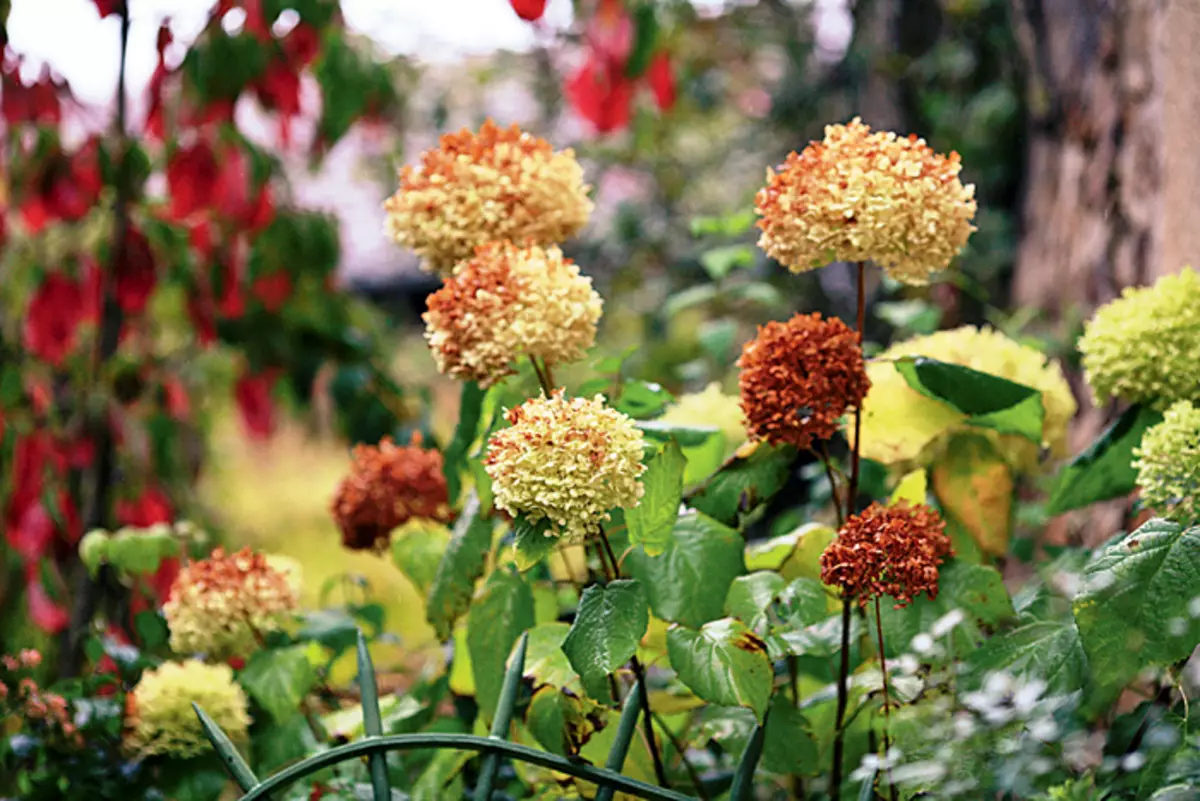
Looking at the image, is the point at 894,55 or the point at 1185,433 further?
the point at 894,55

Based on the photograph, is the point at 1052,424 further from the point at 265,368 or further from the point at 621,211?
the point at 621,211

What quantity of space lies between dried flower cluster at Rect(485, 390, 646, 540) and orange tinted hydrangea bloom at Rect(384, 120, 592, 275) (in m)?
0.21

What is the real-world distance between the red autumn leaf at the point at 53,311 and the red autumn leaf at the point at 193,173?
8.0 inches

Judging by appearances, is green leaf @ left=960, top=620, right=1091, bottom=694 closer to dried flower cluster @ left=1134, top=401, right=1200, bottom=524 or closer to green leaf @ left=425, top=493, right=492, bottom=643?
dried flower cluster @ left=1134, top=401, right=1200, bottom=524

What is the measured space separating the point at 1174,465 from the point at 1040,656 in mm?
146

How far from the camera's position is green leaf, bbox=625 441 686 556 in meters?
0.65

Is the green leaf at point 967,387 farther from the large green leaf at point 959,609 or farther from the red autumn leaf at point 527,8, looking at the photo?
the red autumn leaf at point 527,8

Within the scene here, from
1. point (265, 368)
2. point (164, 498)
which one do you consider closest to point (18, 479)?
point (164, 498)

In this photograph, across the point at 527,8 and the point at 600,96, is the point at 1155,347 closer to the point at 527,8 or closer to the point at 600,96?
the point at 527,8

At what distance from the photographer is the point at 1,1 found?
114 centimetres

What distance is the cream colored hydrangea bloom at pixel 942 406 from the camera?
0.82m

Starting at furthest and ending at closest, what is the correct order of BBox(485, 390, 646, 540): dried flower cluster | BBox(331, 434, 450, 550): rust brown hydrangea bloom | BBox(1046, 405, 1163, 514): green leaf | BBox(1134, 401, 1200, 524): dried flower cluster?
BBox(331, 434, 450, 550): rust brown hydrangea bloom → BBox(1046, 405, 1163, 514): green leaf → BBox(1134, 401, 1200, 524): dried flower cluster → BBox(485, 390, 646, 540): dried flower cluster

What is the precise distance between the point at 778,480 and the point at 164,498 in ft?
4.40

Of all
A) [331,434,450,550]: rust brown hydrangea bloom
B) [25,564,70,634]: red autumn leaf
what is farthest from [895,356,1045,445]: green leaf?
[25,564,70,634]: red autumn leaf
